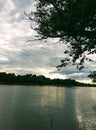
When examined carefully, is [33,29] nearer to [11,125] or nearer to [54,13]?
[54,13]

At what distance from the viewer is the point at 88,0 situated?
23109 mm

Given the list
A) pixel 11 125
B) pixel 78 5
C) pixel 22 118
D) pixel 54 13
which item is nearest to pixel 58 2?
pixel 54 13

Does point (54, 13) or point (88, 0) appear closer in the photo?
point (88, 0)

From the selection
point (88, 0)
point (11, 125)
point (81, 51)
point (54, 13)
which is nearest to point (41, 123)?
point (11, 125)

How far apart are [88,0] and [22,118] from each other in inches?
900

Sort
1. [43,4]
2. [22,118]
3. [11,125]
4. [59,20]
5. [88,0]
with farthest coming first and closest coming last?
[22,118] → [11,125] → [43,4] → [59,20] → [88,0]

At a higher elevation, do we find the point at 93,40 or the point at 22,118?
the point at 93,40

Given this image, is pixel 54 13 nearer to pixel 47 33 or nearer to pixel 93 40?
pixel 47 33

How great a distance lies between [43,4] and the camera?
26.9 metres

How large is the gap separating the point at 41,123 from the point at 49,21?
50.8ft

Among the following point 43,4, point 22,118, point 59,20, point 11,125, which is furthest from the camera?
point 22,118

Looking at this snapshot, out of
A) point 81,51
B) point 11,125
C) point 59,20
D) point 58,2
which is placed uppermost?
point 58,2

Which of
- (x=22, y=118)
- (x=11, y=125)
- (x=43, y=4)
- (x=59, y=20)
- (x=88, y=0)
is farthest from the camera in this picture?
(x=22, y=118)

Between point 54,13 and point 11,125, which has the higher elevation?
point 54,13
